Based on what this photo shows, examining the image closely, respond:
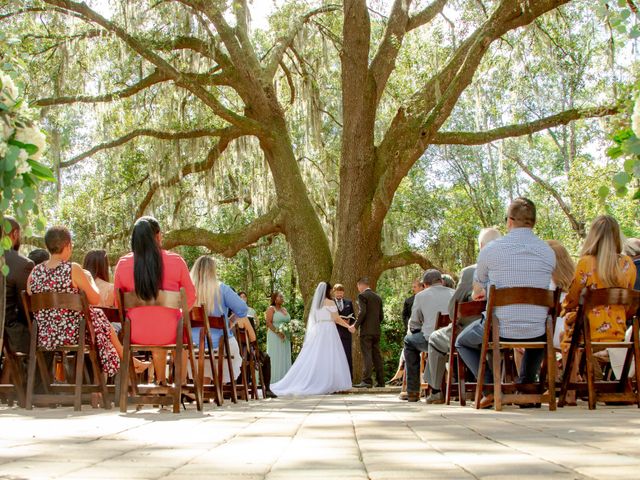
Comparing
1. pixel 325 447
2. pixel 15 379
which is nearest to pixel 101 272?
pixel 15 379

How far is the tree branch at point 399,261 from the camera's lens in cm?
1598

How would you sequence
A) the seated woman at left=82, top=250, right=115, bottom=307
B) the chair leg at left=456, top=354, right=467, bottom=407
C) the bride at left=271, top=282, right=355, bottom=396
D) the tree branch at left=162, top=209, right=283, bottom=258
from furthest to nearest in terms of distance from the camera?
the tree branch at left=162, top=209, right=283, bottom=258 < the bride at left=271, top=282, right=355, bottom=396 < the seated woman at left=82, top=250, right=115, bottom=307 < the chair leg at left=456, top=354, right=467, bottom=407

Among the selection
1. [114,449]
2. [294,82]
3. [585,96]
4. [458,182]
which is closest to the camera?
[114,449]

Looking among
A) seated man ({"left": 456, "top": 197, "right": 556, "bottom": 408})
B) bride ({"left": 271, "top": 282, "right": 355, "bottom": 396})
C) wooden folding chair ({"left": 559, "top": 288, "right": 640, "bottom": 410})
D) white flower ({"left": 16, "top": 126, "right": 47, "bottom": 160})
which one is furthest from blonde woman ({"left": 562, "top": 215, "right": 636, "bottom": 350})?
bride ({"left": 271, "top": 282, "right": 355, "bottom": 396})

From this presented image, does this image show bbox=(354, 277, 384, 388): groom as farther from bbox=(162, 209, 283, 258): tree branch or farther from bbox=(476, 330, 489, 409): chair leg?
bbox=(476, 330, 489, 409): chair leg

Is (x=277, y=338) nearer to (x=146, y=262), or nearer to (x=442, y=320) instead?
(x=442, y=320)

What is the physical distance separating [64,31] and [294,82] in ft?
15.5

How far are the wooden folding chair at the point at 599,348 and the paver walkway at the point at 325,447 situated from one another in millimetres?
954

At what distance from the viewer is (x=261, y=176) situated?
18750mm

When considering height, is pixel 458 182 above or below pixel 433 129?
above

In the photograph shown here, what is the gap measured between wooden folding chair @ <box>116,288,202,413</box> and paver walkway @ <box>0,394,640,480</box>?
0.89 meters

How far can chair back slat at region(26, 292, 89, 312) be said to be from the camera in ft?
22.3

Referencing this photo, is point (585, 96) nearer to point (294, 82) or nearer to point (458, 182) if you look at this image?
point (294, 82)

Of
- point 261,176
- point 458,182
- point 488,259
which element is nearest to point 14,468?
point 488,259
